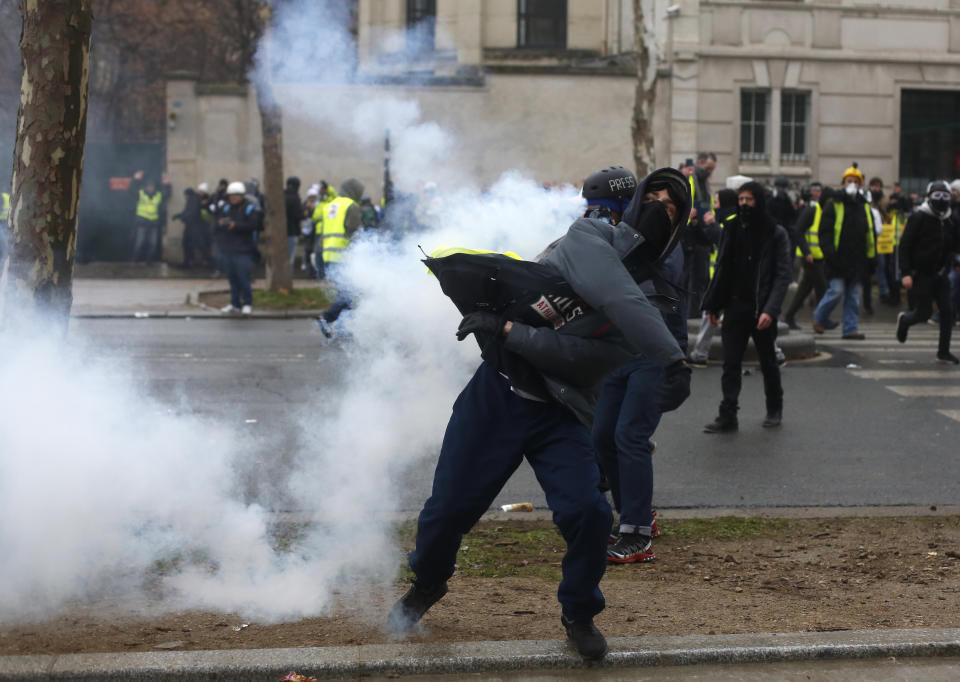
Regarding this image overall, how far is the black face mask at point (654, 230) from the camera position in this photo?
438 centimetres

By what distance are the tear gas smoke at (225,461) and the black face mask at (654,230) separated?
114cm

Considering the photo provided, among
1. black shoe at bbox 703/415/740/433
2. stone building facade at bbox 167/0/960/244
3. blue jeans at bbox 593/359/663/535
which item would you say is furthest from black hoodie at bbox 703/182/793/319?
stone building facade at bbox 167/0/960/244

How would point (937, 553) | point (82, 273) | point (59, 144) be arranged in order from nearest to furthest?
point (59, 144)
point (937, 553)
point (82, 273)

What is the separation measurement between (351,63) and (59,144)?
13.0 feet

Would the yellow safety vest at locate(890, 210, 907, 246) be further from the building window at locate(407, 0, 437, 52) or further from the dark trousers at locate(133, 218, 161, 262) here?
the dark trousers at locate(133, 218, 161, 262)

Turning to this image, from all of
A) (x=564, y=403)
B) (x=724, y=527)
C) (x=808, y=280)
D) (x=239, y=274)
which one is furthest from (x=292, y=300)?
(x=564, y=403)

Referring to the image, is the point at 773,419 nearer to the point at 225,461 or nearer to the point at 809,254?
the point at 225,461

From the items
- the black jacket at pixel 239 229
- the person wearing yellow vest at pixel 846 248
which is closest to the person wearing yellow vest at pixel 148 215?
the black jacket at pixel 239 229

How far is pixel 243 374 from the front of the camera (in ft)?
36.8

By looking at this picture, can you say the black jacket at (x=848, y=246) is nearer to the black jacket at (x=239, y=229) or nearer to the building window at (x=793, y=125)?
the black jacket at (x=239, y=229)

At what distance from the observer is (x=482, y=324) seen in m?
4.17

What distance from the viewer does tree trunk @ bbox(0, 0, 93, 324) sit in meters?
5.29

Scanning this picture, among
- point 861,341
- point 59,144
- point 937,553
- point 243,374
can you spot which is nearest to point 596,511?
point 937,553

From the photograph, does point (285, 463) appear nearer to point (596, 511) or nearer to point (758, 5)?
point (596, 511)
